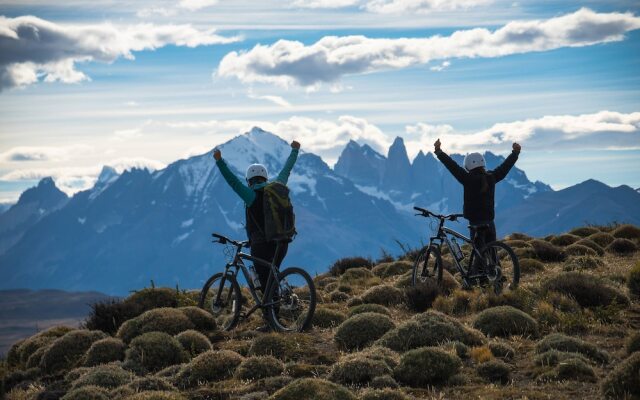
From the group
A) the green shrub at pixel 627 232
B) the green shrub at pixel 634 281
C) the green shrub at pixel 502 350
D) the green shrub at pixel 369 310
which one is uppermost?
the green shrub at pixel 627 232

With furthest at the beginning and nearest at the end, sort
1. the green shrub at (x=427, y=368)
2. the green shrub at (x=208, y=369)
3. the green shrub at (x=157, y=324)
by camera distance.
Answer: the green shrub at (x=157, y=324) → the green shrub at (x=208, y=369) → the green shrub at (x=427, y=368)

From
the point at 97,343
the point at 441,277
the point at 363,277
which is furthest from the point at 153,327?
the point at 363,277

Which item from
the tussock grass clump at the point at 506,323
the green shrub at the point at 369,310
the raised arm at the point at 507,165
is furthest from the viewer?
the raised arm at the point at 507,165

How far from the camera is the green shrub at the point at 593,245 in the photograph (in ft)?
83.1

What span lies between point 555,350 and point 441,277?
692cm

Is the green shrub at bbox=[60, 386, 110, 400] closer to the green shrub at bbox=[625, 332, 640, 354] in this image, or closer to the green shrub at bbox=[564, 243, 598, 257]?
the green shrub at bbox=[625, 332, 640, 354]

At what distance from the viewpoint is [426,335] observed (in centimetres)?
1298

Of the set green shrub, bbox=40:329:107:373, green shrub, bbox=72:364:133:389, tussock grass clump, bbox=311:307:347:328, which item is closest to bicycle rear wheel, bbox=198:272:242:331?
tussock grass clump, bbox=311:307:347:328

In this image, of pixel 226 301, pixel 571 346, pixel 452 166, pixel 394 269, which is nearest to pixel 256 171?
pixel 226 301

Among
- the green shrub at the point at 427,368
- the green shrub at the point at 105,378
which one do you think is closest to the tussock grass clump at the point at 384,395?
the green shrub at the point at 427,368

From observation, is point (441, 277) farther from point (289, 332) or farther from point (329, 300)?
point (289, 332)

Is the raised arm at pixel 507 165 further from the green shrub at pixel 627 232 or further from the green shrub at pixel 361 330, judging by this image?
the green shrub at pixel 627 232

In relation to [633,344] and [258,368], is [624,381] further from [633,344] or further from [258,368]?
[258,368]

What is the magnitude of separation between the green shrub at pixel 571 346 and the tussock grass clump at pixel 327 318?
5091 mm
